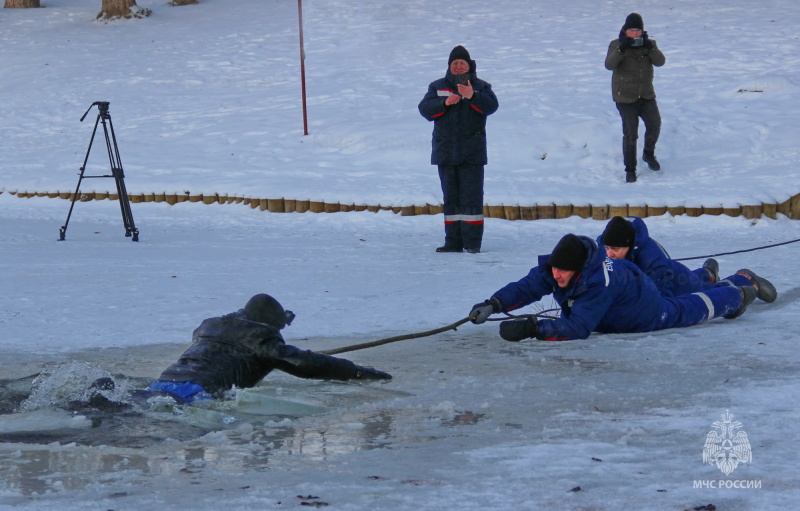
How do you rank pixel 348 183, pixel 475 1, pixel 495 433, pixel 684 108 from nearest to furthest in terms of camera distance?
pixel 495 433
pixel 348 183
pixel 684 108
pixel 475 1

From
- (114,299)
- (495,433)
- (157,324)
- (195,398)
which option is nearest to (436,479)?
(495,433)

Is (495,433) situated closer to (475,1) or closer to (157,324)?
(157,324)

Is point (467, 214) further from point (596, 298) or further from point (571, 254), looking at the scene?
point (571, 254)

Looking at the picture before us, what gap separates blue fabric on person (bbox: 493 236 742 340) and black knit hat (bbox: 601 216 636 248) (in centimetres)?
36

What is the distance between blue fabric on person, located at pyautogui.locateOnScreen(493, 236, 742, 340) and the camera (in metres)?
5.60

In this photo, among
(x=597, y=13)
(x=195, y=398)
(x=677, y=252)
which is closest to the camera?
(x=195, y=398)

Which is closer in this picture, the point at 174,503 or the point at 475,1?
the point at 174,503

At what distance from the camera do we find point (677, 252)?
9055mm

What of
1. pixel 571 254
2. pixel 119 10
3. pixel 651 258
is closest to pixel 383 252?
pixel 651 258

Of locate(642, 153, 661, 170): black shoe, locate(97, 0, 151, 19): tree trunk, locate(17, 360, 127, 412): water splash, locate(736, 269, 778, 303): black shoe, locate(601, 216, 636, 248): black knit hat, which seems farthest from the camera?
locate(97, 0, 151, 19): tree trunk

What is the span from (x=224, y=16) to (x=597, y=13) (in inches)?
321

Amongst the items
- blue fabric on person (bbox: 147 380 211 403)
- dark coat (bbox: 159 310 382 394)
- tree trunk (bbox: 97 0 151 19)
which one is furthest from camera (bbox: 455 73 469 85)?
tree trunk (bbox: 97 0 151 19)

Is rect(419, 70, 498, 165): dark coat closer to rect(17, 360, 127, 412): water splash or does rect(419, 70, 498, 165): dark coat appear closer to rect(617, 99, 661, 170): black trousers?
rect(617, 99, 661, 170): black trousers

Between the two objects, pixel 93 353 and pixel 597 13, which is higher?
pixel 597 13
